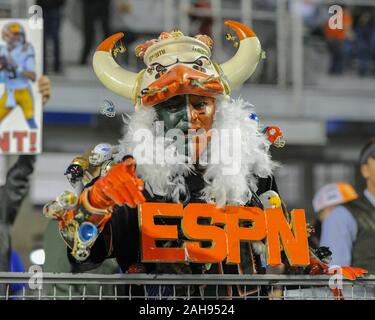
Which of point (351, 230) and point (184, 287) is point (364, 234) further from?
point (184, 287)

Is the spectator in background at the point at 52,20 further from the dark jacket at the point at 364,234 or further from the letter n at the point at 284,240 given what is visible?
the letter n at the point at 284,240

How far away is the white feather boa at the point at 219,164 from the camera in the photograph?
2682 millimetres

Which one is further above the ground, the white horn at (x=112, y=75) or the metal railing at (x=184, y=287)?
the white horn at (x=112, y=75)

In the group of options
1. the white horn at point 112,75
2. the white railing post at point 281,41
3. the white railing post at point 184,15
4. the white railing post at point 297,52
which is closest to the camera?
the white horn at point 112,75

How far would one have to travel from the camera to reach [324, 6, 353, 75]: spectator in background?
20.7ft

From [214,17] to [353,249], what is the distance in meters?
2.55

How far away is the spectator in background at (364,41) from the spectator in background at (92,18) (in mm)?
A: 1685

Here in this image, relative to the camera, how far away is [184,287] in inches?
103

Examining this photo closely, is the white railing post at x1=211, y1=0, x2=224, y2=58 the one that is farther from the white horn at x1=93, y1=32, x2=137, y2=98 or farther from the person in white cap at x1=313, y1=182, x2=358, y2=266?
the white horn at x1=93, y1=32, x2=137, y2=98

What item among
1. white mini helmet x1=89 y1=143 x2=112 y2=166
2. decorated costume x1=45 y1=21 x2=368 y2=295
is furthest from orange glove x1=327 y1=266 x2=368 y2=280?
white mini helmet x1=89 y1=143 x2=112 y2=166

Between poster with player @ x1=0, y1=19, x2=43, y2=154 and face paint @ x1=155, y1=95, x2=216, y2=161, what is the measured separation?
1801 millimetres

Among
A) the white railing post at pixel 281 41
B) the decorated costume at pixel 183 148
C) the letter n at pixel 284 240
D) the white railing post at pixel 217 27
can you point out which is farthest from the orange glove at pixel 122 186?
the white railing post at pixel 281 41

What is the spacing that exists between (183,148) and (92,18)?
10.8ft
